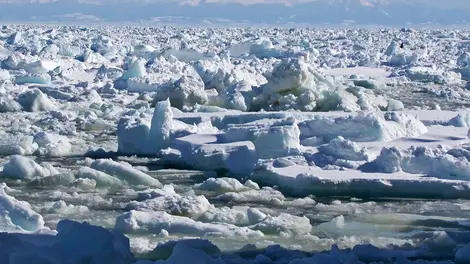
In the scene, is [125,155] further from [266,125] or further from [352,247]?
[352,247]

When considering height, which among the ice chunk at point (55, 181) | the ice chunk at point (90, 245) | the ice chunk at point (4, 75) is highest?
the ice chunk at point (90, 245)

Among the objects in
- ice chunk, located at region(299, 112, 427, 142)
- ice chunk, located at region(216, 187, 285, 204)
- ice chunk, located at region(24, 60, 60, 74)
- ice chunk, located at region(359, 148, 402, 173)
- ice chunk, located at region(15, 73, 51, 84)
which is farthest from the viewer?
ice chunk, located at region(24, 60, 60, 74)

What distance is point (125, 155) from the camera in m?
9.57

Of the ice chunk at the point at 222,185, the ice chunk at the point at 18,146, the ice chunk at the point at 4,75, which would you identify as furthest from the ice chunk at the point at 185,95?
the ice chunk at the point at 4,75

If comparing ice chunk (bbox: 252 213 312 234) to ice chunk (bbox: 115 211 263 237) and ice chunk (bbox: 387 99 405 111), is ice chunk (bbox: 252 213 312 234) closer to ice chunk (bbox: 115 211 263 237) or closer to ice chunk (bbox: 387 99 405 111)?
ice chunk (bbox: 115 211 263 237)

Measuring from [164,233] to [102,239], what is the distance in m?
1.29

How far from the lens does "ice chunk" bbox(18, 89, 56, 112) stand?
13258 mm

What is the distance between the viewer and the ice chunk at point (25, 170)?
798 cm

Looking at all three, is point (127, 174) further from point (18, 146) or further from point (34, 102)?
point (34, 102)

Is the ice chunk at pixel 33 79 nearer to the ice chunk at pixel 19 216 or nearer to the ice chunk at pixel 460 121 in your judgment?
the ice chunk at pixel 460 121

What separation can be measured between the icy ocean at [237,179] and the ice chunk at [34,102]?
2 cm

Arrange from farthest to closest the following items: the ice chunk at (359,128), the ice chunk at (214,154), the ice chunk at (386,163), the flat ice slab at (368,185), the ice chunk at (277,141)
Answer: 1. the ice chunk at (359,128)
2. the ice chunk at (277,141)
3. the ice chunk at (214,154)
4. the ice chunk at (386,163)
5. the flat ice slab at (368,185)

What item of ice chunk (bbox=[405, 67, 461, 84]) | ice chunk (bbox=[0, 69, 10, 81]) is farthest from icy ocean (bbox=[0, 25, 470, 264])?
ice chunk (bbox=[405, 67, 461, 84])

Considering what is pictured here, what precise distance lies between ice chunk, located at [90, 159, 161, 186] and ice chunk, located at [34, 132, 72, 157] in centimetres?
171
